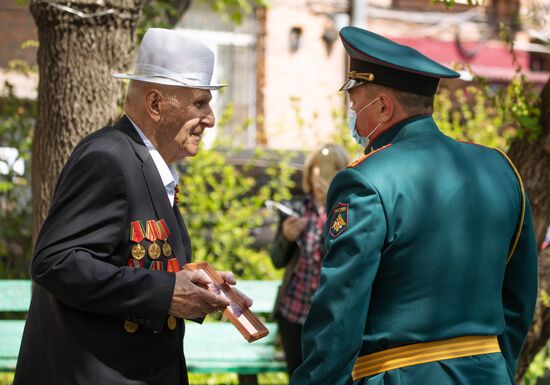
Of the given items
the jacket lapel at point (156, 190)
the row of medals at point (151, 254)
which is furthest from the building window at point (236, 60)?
the row of medals at point (151, 254)

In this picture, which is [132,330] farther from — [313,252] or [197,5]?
[197,5]

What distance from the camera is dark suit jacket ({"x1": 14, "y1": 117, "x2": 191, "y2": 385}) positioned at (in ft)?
9.39

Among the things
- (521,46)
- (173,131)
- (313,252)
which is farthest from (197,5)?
(173,131)

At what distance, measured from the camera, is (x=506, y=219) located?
3.02m

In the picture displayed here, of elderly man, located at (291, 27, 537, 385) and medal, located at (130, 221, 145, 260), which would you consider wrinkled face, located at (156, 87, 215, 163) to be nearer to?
medal, located at (130, 221, 145, 260)

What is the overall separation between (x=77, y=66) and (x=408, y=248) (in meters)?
2.29

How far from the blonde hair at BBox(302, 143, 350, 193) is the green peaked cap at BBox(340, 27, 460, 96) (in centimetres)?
287

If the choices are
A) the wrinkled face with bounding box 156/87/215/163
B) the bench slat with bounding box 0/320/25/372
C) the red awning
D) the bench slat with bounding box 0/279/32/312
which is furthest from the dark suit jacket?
the red awning

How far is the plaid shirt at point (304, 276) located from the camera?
568cm

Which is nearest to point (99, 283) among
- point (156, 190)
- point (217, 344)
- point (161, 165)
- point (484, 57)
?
point (156, 190)

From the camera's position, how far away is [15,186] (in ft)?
26.6

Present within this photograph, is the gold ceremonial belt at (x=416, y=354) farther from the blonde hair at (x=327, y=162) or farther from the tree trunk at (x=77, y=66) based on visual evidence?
the blonde hair at (x=327, y=162)

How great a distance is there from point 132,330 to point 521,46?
45.1 ft

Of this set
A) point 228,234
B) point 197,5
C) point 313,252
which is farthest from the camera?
point 197,5
